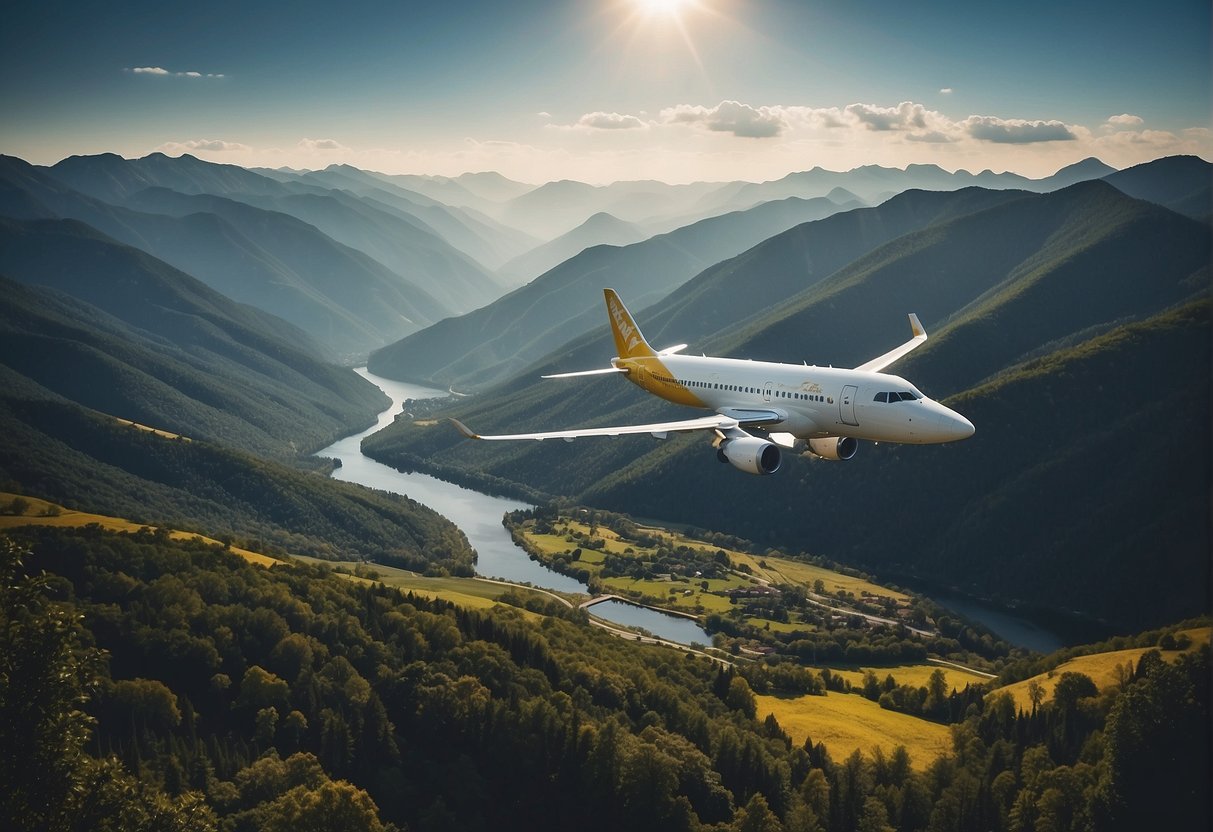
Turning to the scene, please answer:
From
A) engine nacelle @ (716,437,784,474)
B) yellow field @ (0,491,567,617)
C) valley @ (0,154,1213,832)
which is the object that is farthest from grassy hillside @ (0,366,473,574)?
engine nacelle @ (716,437,784,474)

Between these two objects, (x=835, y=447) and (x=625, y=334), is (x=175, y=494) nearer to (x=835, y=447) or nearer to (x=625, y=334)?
(x=625, y=334)

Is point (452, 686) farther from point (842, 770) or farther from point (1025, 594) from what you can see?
point (1025, 594)

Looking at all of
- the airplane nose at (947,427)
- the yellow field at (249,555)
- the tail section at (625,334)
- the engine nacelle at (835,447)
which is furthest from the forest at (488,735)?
the airplane nose at (947,427)

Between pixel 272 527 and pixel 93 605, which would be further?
pixel 272 527

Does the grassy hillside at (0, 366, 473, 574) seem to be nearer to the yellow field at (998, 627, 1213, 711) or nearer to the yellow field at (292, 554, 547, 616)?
the yellow field at (292, 554, 547, 616)

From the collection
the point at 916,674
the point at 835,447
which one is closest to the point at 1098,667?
the point at 916,674

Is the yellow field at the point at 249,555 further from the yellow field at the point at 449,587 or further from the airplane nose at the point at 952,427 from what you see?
the airplane nose at the point at 952,427

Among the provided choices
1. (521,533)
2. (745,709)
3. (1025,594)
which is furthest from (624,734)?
Result: (521,533)
